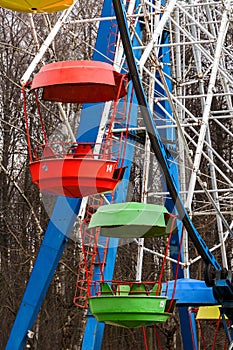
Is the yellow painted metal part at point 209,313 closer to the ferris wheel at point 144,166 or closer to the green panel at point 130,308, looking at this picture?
the ferris wheel at point 144,166

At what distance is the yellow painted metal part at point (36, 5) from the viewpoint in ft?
38.1

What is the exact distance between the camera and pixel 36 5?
38.3 feet

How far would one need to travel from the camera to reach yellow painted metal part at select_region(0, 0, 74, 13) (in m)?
11.6

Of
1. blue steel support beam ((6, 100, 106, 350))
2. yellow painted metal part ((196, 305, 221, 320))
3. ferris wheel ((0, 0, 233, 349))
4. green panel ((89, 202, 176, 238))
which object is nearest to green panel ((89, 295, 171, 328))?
ferris wheel ((0, 0, 233, 349))

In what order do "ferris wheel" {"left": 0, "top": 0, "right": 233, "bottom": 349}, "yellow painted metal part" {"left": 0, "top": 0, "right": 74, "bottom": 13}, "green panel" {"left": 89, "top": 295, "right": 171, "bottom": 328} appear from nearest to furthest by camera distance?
"yellow painted metal part" {"left": 0, "top": 0, "right": 74, "bottom": 13} < "ferris wheel" {"left": 0, "top": 0, "right": 233, "bottom": 349} < "green panel" {"left": 89, "top": 295, "right": 171, "bottom": 328}

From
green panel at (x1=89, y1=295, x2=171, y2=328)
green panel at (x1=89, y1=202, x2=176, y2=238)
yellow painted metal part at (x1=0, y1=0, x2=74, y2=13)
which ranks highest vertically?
yellow painted metal part at (x1=0, y1=0, x2=74, y2=13)

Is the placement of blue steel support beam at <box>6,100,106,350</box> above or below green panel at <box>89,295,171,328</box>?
above

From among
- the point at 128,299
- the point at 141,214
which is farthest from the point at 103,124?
the point at 128,299

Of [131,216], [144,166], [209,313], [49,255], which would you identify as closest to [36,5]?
[131,216]

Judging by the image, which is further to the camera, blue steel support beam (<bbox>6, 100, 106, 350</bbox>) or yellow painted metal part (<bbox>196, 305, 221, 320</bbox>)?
yellow painted metal part (<bbox>196, 305, 221, 320</bbox>)

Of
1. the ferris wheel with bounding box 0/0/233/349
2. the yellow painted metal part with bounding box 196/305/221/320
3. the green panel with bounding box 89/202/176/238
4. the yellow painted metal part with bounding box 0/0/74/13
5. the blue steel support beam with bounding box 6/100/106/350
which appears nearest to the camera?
the yellow painted metal part with bounding box 0/0/74/13

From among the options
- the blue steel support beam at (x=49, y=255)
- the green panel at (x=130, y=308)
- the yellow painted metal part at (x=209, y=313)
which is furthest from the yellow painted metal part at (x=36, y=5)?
the yellow painted metal part at (x=209, y=313)

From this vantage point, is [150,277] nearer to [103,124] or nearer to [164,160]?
[103,124]

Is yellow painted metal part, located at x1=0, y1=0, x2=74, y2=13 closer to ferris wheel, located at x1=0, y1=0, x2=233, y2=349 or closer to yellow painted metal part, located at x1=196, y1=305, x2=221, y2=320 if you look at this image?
ferris wheel, located at x1=0, y1=0, x2=233, y2=349
